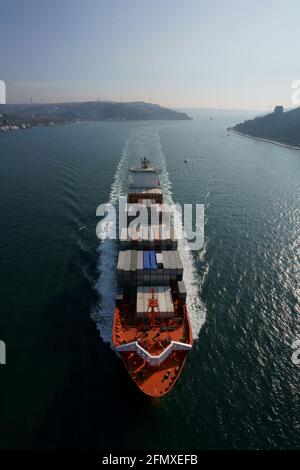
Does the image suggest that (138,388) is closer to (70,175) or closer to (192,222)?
(192,222)

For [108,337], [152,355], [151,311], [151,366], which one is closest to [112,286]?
[108,337]

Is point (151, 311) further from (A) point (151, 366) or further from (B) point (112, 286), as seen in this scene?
(B) point (112, 286)

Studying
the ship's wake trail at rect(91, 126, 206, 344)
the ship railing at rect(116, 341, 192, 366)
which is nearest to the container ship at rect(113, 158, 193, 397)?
the ship railing at rect(116, 341, 192, 366)

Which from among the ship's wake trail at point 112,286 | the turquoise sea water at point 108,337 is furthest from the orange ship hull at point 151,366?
the ship's wake trail at point 112,286

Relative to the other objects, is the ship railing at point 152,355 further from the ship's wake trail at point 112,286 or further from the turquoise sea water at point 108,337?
the ship's wake trail at point 112,286

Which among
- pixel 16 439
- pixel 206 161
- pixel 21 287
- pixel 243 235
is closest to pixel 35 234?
pixel 21 287

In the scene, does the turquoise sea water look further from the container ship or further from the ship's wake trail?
the container ship

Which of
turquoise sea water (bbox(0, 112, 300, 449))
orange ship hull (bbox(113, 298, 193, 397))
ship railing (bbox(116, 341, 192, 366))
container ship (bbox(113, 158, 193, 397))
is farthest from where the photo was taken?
container ship (bbox(113, 158, 193, 397))
